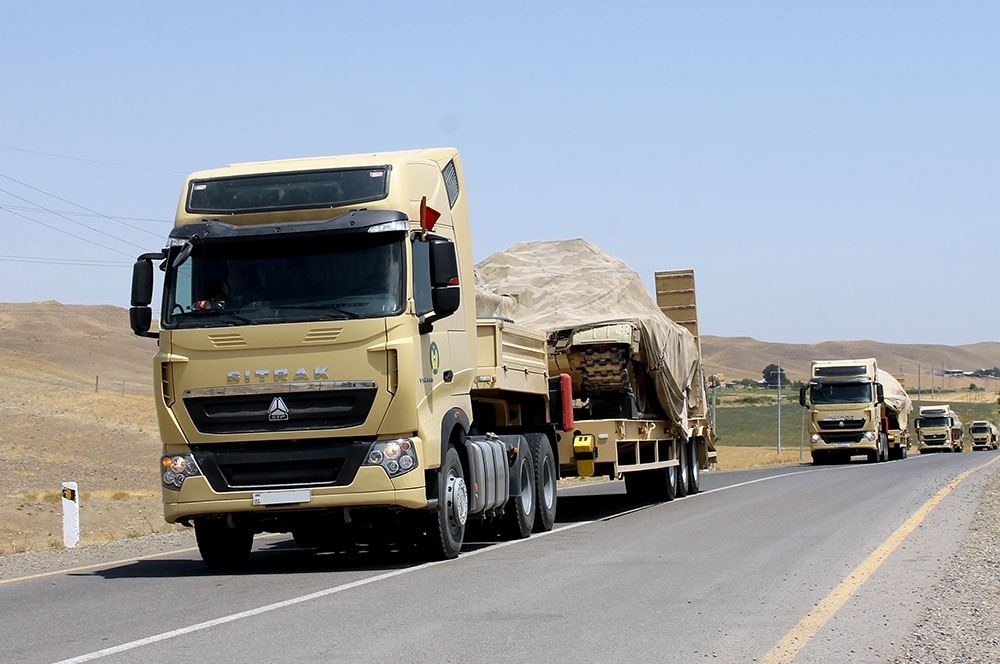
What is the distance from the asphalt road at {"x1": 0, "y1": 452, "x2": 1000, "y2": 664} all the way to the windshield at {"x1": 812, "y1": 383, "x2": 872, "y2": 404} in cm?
3099

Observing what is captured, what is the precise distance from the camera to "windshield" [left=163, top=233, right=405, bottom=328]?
40.0 feet

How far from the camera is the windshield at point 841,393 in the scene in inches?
1868

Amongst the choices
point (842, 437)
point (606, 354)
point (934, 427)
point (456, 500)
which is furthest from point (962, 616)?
point (934, 427)

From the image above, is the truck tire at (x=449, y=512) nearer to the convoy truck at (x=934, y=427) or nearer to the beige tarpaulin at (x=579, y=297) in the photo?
the beige tarpaulin at (x=579, y=297)

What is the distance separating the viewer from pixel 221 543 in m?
13.4

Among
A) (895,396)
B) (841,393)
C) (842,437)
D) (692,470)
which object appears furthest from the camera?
(895,396)

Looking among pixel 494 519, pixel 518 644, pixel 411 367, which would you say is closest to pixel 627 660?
pixel 518 644

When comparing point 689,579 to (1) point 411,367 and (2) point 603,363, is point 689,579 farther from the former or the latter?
(2) point 603,363

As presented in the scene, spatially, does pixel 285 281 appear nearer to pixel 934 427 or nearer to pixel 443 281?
pixel 443 281

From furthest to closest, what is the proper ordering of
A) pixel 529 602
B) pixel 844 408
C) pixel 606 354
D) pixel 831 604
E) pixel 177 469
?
pixel 844 408 → pixel 606 354 → pixel 177 469 → pixel 529 602 → pixel 831 604

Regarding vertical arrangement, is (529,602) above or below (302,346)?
below

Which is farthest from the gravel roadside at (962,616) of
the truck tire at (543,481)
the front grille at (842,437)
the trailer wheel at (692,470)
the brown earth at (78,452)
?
the front grille at (842,437)

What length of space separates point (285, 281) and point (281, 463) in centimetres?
165

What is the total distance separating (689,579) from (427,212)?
4.35m
